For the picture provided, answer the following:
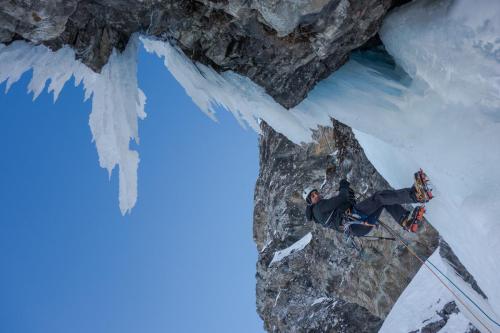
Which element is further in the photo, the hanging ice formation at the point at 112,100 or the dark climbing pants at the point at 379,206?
the dark climbing pants at the point at 379,206

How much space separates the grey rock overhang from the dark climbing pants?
1.96 meters

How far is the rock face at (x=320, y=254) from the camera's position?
8.27m

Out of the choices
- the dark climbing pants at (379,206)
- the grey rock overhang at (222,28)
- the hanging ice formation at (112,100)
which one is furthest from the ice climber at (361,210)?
the hanging ice formation at (112,100)

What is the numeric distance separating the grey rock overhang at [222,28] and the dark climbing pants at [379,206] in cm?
196

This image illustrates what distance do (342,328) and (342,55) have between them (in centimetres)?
658

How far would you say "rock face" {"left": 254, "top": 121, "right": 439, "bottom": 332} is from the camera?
8266 mm

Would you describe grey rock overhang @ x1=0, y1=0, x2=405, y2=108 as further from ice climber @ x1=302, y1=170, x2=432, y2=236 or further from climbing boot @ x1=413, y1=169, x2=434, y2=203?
ice climber @ x1=302, y1=170, x2=432, y2=236

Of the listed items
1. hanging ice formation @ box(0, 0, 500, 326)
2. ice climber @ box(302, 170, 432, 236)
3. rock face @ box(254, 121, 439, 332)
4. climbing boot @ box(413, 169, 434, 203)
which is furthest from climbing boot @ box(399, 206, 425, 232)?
rock face @ box(254, 121, 439, 332)

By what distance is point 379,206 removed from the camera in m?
5.66

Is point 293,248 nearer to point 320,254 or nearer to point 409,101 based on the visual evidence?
point 320,254

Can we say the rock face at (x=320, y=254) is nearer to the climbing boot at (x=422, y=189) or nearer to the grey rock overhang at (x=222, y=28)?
the climbing boot at (x=422, y=189)

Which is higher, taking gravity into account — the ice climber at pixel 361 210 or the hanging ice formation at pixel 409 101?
the hanging ice formation at pixel 409 101

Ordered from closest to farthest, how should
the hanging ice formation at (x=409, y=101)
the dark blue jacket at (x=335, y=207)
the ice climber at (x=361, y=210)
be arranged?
the hanging ice formation at (x=409, y=101) → the ice climber at (x=361, y=210) → the dark blue jacket at (x=335, y=207)

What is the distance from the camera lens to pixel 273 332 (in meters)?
10.8
